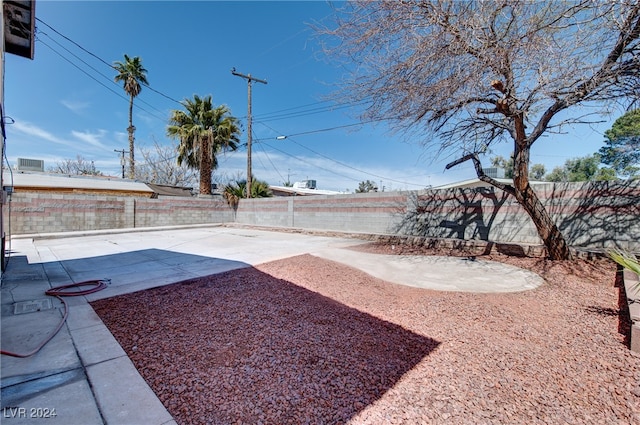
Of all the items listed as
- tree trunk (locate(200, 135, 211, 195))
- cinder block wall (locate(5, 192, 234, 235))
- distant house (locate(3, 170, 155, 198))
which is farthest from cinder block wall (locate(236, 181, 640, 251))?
distant house (locate(3, 170, 155, 198))

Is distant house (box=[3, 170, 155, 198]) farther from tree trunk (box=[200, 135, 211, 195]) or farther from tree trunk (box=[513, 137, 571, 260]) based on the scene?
tree trunk (box=[513, 137, 571, 260])

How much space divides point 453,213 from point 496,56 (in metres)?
5.45

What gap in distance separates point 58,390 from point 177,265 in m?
4.36

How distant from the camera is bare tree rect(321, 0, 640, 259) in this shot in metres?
4.37

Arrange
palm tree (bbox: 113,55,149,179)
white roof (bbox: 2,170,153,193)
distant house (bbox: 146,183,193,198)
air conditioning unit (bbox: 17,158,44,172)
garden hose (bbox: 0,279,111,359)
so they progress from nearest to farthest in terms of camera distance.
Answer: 1. garden hose (bbox: 0,279,111,359)
2. white roof (bbox: 2,170,153,193)
3. air conditioning unit (bbox: 17,158,44,172)
4. distant house (bbox: 146,183,193,198)
5. palm tree (bbox: 113,55,149,179)

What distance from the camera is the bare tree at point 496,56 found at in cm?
437

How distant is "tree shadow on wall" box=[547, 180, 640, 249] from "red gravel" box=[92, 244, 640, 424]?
118 inches

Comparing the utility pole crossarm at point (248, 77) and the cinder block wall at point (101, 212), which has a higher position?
the utility pole crossarm at point (248, 77)

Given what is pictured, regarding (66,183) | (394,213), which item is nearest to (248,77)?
(66,183)

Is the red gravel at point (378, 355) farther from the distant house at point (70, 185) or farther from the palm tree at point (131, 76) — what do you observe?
the palm tree at point (131, 76)

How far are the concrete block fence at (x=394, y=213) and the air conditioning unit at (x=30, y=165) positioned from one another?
27.9 feet

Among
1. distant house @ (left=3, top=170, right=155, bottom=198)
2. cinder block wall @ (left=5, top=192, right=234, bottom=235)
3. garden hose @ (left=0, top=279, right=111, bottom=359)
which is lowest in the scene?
garden hose @ (left=0, top=279, right=111, bottom=359)

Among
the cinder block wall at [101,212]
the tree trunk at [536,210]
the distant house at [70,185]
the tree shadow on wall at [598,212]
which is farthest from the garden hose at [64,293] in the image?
the distant house at [70,185]

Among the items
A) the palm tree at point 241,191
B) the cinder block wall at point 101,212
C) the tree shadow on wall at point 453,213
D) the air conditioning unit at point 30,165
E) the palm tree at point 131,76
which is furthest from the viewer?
the palm tree at point 131,76
